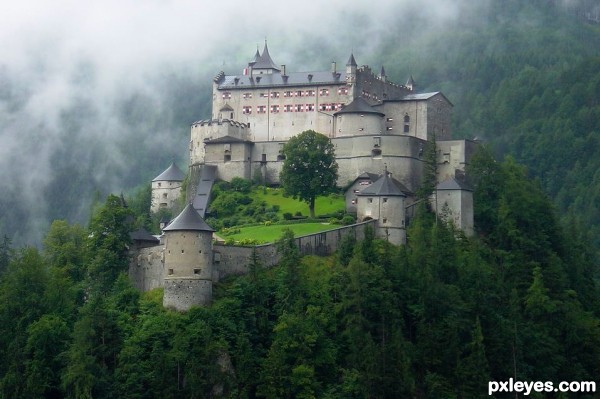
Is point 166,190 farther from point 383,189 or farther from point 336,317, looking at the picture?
point 336,317

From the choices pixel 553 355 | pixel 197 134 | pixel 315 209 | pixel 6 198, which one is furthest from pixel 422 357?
pixel 6 198

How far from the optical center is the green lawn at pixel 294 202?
93.7 metres

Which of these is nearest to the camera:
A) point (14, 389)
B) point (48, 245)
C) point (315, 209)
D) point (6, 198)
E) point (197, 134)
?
point (14, 389)

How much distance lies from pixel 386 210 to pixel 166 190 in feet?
84.3

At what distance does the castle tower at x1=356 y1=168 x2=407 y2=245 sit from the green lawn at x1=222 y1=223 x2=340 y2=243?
2.64 meters

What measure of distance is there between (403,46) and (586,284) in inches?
3970

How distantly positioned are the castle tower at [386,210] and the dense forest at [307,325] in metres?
1.08

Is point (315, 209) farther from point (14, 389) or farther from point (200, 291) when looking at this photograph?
point (14, 389)

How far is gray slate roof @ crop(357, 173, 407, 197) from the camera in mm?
85375

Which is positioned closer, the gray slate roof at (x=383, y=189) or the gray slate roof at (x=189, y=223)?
the gray slate roof at (x=189, y=223)

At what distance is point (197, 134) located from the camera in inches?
4031

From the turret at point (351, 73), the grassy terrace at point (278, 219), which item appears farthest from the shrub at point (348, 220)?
the turret at point (351, 73)

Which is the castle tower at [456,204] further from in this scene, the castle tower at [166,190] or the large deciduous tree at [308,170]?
the castle tower at [166,190]

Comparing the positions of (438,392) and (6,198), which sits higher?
(6,198)
